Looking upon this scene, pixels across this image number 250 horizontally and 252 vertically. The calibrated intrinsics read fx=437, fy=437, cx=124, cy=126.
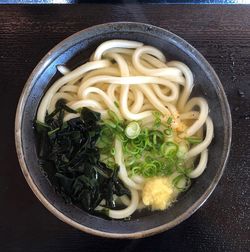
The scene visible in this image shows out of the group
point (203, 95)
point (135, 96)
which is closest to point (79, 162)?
point (135, 96)

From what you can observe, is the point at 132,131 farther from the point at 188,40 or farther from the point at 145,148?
the point at 188,40

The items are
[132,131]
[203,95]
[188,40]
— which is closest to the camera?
[132,131]

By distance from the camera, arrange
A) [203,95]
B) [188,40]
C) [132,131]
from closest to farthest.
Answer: [132,131], [203,95], [188,40]

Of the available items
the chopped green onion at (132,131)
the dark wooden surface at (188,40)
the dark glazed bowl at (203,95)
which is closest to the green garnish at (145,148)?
the chopped green onion at (132,131)

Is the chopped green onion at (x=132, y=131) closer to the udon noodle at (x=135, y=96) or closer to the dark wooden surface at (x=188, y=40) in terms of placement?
the udon noodle at (x=135, y=96)

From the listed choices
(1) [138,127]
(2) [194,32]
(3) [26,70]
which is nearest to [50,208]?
(1) [138,127]

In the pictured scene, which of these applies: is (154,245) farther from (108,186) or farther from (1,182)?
(1,182)

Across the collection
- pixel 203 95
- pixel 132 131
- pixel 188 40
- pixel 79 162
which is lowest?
pixel 79 162

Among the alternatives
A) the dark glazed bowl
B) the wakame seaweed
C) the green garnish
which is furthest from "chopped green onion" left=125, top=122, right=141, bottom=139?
the dark glazed bowl
